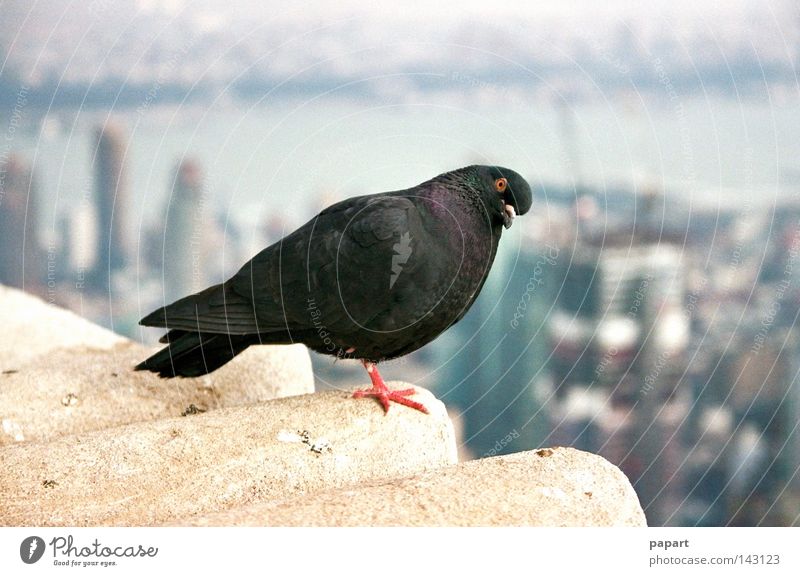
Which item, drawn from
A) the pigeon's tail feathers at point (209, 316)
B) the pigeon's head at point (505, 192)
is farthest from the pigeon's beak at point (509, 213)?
the pigeon's tail feathers at point (209, 316)

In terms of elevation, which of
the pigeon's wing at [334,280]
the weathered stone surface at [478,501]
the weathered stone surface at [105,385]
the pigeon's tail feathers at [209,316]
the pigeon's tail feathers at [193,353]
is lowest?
the weathered stone surface at [105,385]

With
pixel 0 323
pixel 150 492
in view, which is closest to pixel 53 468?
pixel 150 492

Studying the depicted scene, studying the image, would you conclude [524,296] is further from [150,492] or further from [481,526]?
[150,492]

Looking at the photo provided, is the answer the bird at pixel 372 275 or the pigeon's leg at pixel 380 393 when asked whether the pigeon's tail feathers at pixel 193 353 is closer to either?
the bird at pixel 372 275

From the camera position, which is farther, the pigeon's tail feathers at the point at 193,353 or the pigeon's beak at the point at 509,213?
the pigeon's tail feathers at the point at 193,353

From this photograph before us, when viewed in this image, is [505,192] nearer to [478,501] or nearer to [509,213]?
[509,213]

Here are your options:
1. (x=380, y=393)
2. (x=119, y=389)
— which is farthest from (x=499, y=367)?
(x=119, y=389)

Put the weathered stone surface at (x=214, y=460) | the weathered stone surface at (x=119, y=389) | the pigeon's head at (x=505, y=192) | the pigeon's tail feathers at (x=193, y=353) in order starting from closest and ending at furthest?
the weathered stone surface at (x=214, y=460)
the pigeon's head at (x=505, y=192)
the pigeon's tail feathers at (x=193, y=353)
the weathered stone surface at (x=119, y=389)
